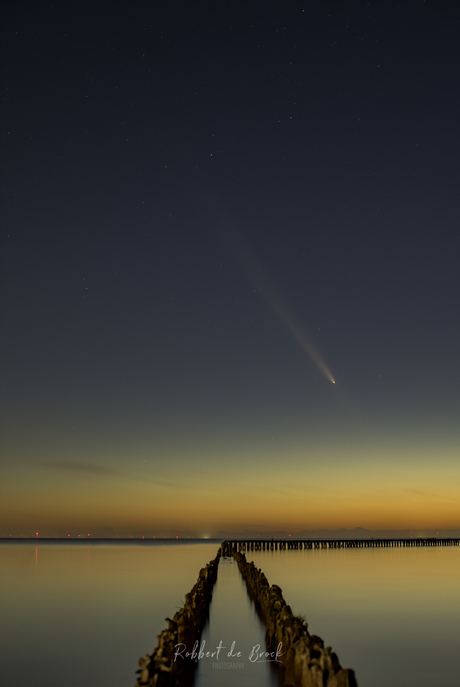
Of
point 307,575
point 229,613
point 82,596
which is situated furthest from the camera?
point 307,575

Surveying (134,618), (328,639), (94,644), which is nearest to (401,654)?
(328,639)

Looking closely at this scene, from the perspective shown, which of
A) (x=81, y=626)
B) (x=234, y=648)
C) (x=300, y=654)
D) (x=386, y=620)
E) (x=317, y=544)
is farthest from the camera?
(x=317, y=544)

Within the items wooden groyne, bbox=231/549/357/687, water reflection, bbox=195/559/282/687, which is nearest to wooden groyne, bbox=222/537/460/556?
water reflection, bbox=195/559/282/687

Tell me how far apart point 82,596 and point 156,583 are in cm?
622

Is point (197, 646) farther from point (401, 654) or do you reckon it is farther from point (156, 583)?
point (156, 583)

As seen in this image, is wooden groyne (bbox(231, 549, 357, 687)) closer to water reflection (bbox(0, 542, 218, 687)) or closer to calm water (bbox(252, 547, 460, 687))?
calm water (bbox(252, 547, 460, 687))

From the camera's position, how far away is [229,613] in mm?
19672

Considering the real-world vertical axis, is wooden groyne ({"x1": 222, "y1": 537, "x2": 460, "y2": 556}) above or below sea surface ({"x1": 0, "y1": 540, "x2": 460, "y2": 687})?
above

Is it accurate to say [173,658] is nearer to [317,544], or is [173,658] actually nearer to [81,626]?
[81,626]

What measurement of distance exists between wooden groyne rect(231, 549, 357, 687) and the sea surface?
53 cm

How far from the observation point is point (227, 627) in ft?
56.0

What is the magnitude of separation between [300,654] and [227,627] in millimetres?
7908

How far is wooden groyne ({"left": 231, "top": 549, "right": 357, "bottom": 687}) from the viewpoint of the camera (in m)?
8.44

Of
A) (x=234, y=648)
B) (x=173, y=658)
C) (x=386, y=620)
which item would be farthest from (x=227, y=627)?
(x=173, y=658)
